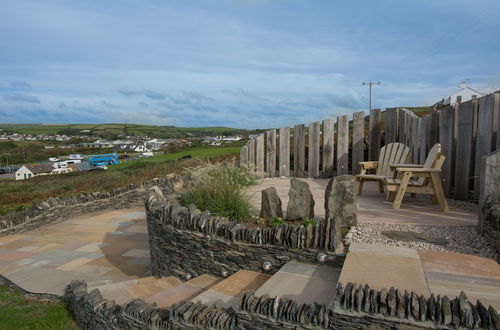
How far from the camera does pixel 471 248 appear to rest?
303 cm

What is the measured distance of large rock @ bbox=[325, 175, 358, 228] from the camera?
3.77m

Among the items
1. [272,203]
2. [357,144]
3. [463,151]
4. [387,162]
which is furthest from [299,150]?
[272,203]

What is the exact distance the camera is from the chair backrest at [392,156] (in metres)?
5.58

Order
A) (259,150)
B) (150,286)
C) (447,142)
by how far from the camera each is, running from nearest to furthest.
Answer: (150,286), (447,142), (259,150)

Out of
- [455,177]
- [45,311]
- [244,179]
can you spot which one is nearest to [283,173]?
[244,179]

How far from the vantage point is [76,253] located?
21.1 feet

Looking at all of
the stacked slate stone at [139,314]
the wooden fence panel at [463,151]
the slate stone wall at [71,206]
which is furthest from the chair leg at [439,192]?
the slate stone wall at [71,206]

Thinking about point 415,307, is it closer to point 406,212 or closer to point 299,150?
point 406,212

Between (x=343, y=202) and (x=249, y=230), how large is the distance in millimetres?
1085

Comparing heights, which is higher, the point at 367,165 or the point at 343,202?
the point at 367,165

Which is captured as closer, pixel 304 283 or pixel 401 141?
pixel 304 283

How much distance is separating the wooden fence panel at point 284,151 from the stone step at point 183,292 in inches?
205

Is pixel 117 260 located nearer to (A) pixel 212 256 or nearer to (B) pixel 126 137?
(A) pixel 212 256

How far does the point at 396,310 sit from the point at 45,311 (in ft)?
13.8
